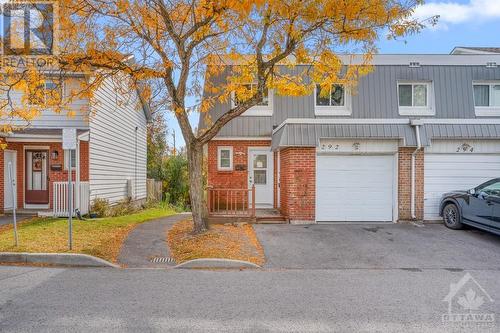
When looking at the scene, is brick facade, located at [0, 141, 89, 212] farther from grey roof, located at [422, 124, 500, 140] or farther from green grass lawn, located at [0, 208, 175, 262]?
grey roof, located at [422, 124, 500, 140]

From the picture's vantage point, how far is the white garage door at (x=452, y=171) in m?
12.0

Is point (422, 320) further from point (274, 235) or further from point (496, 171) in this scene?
point (496, 171)

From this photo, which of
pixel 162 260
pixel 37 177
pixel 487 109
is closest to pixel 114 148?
pixel 37 177

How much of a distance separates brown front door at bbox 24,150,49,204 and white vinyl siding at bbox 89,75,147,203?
2081 millimetres

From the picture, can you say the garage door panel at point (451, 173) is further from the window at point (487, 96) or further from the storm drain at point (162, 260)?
the storm drain at point (162, 260)

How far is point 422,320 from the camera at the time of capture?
480cm

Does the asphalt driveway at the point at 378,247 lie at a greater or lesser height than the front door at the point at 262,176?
lesser

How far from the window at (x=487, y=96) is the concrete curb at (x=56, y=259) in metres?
14.3

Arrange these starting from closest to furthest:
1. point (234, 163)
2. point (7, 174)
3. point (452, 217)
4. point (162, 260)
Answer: point (162, 260) < point (452, 217) < point (234, 163) < point (7, 174)

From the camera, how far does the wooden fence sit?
71.8 ft

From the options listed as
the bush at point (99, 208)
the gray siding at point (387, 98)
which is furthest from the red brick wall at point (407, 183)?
the bush at point (99, 208)

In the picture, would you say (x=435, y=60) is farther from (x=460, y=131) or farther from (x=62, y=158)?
(x=62, y=158)

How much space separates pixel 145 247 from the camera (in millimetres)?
9055

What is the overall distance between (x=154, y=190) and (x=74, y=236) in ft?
41.7
